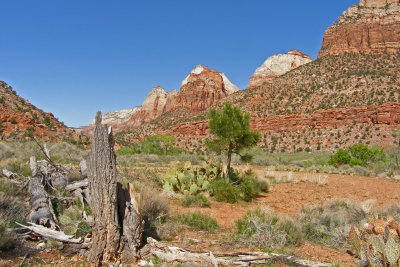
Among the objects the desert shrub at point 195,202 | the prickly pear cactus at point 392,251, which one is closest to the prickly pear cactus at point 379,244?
the prickly pear cactus at point 392,251

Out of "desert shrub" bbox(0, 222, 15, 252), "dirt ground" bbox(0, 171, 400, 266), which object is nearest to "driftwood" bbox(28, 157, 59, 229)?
"desert shrub" bbox(0, 222, 15, 252)

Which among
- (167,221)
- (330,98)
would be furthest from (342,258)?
(330,98)

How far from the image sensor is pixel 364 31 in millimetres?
63688

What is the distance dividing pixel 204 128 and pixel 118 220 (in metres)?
55.4

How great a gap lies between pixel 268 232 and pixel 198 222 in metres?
1.88

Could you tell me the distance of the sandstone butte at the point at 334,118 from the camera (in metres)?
40.7

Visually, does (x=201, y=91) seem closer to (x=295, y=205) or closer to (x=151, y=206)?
(x=295, y=205)

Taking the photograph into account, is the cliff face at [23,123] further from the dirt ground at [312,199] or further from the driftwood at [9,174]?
the dirt ground at [312,199]

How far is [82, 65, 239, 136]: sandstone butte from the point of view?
10100 centimetres

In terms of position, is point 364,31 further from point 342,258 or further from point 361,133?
point 342,258

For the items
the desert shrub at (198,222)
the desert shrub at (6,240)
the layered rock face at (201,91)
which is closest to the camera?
the desert shrub at (6,240)

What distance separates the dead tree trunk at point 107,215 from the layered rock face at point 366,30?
6952 cm

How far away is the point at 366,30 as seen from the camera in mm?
64250

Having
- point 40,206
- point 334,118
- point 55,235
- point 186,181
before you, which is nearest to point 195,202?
point 186,181
